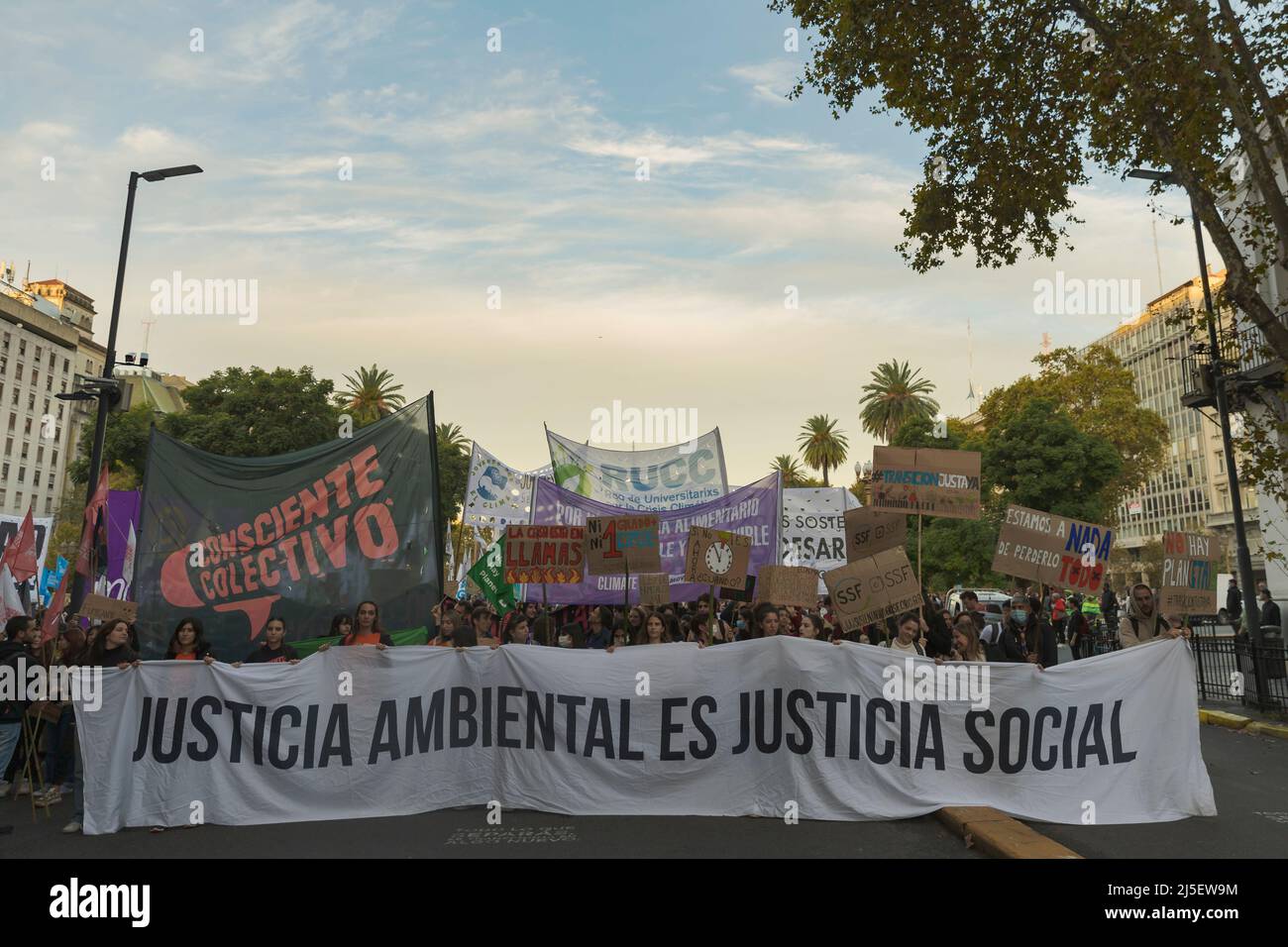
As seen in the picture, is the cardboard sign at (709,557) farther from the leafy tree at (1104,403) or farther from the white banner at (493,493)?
the leafy tree at (1104,403)

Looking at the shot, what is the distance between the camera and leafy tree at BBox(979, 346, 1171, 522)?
48312 millimetres

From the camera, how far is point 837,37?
12.2 meters

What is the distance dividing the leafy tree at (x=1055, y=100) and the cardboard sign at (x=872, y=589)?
596 cm

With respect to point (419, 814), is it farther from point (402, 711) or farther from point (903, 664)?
point (903, 664)

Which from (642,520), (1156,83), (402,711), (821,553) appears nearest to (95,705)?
(402,711)

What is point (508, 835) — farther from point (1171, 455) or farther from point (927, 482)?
point (1171, 455)

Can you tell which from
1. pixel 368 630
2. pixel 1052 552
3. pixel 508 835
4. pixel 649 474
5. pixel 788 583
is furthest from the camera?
pixel 649 474

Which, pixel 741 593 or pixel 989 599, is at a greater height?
pixel 741 593

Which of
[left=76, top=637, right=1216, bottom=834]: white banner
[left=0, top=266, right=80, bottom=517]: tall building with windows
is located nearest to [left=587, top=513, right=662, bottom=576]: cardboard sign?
[left=76, top=637, right=1216, bottom=834]: white banner

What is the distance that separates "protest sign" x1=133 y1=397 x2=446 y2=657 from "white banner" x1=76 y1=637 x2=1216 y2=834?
130cm

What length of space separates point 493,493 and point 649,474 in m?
4.29

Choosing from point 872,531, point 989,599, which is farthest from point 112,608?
point 989,599

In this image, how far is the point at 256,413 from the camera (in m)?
41.2
